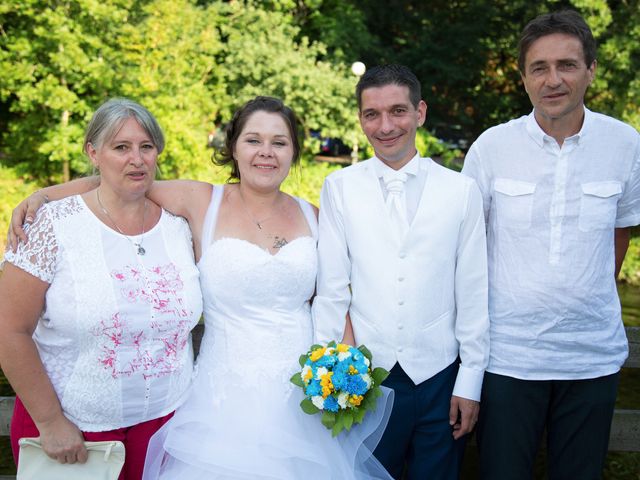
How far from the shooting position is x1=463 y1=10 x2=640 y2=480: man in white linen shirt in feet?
9.58

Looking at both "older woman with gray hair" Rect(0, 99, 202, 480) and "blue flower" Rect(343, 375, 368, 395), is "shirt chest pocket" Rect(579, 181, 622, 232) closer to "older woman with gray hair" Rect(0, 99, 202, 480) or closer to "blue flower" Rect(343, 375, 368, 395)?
"blue flower" Rect(343, 375, 368, 395)

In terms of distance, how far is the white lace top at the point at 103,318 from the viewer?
8.72 feet

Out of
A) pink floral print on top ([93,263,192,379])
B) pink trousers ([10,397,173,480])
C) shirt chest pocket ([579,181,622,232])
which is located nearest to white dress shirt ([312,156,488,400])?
shirt chest pocket ([579,181,622,232])

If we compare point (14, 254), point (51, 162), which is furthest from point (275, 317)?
point (51, 162)

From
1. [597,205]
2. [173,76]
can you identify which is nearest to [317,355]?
[597,205]

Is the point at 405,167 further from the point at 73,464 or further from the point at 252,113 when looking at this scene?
the point at 73,464

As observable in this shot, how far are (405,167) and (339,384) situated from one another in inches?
43.5

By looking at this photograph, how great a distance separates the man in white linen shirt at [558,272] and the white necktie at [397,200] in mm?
449

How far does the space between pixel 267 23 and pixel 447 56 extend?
8.16m

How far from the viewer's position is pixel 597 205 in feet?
9.59

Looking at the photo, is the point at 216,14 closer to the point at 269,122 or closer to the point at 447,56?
the point at 447,56

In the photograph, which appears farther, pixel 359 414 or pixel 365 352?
pixel 365 352

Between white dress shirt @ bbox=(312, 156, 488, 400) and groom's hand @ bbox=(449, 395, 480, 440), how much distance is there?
0.04m

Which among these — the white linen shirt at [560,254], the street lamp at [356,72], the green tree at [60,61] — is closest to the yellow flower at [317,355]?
the white linen shirt at [560,254]
